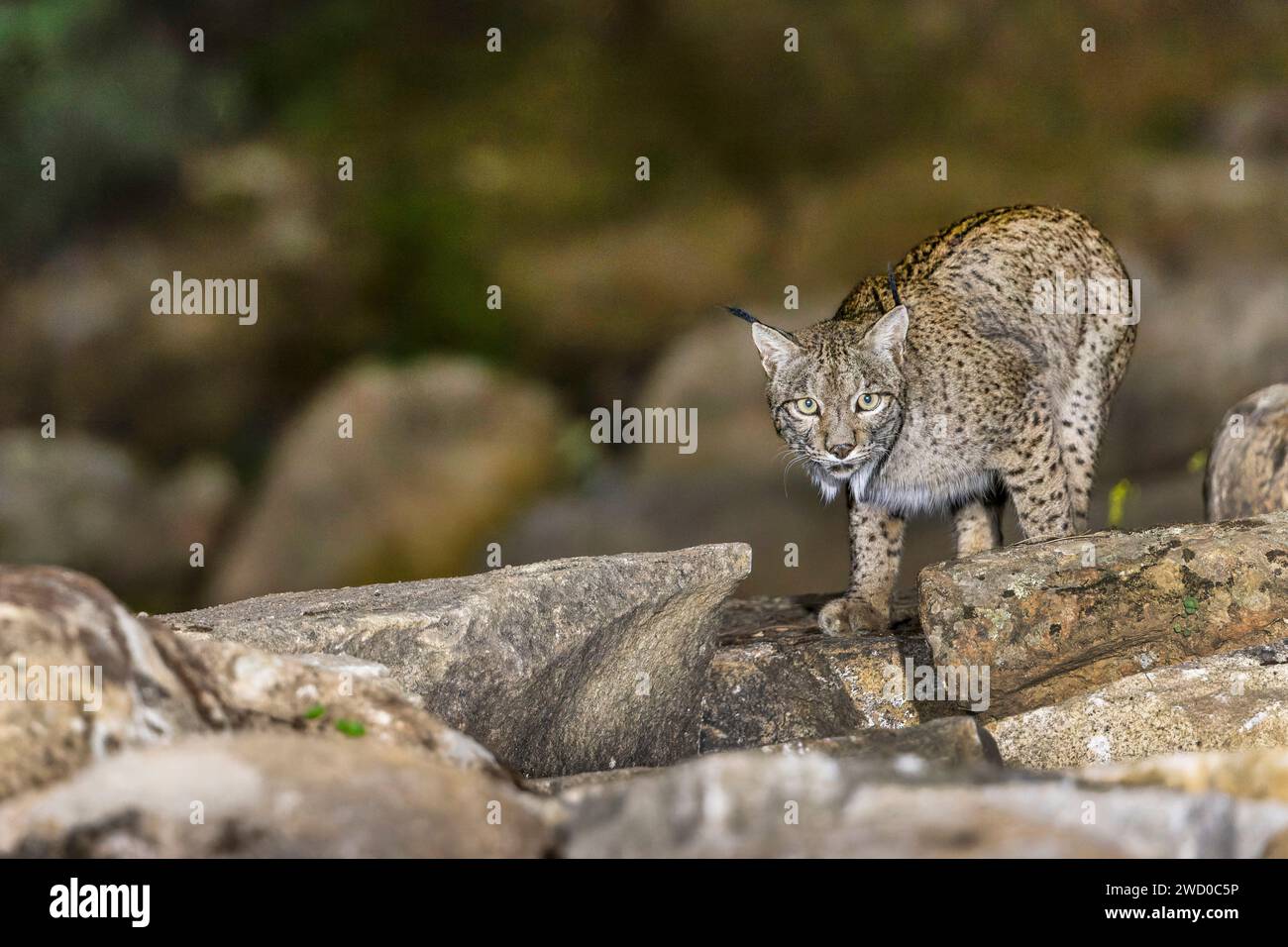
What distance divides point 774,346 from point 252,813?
417cm

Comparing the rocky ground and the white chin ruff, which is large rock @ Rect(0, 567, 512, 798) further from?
the white chin ruff

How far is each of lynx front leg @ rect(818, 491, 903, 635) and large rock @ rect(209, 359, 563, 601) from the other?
7492 mm

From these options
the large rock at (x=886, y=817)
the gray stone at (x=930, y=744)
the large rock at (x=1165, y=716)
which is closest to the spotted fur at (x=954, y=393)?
the large rock at (x=1165, y=716)

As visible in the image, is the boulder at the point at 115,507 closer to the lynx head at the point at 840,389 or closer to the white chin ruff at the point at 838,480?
the white chin ruff at the point at 838,480

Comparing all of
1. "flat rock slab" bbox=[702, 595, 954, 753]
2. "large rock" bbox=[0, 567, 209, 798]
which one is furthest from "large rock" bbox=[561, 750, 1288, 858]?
"flat rock slab" bbox=[702, 595, 954, 753]

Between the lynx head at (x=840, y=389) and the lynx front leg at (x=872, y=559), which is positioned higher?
the lynx head at (x=840, y=389)

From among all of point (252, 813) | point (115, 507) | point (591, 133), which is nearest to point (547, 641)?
point (252, 813)

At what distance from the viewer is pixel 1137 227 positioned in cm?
1457

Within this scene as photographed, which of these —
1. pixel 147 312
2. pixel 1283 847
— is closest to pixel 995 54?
pixel 147 312

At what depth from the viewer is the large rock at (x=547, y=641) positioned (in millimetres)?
4895

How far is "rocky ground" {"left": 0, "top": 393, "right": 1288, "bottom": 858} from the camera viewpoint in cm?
292

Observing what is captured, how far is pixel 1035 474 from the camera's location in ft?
22.1

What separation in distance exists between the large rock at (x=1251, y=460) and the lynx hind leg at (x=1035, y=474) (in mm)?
1228

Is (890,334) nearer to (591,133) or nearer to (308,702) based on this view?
(308,702)
